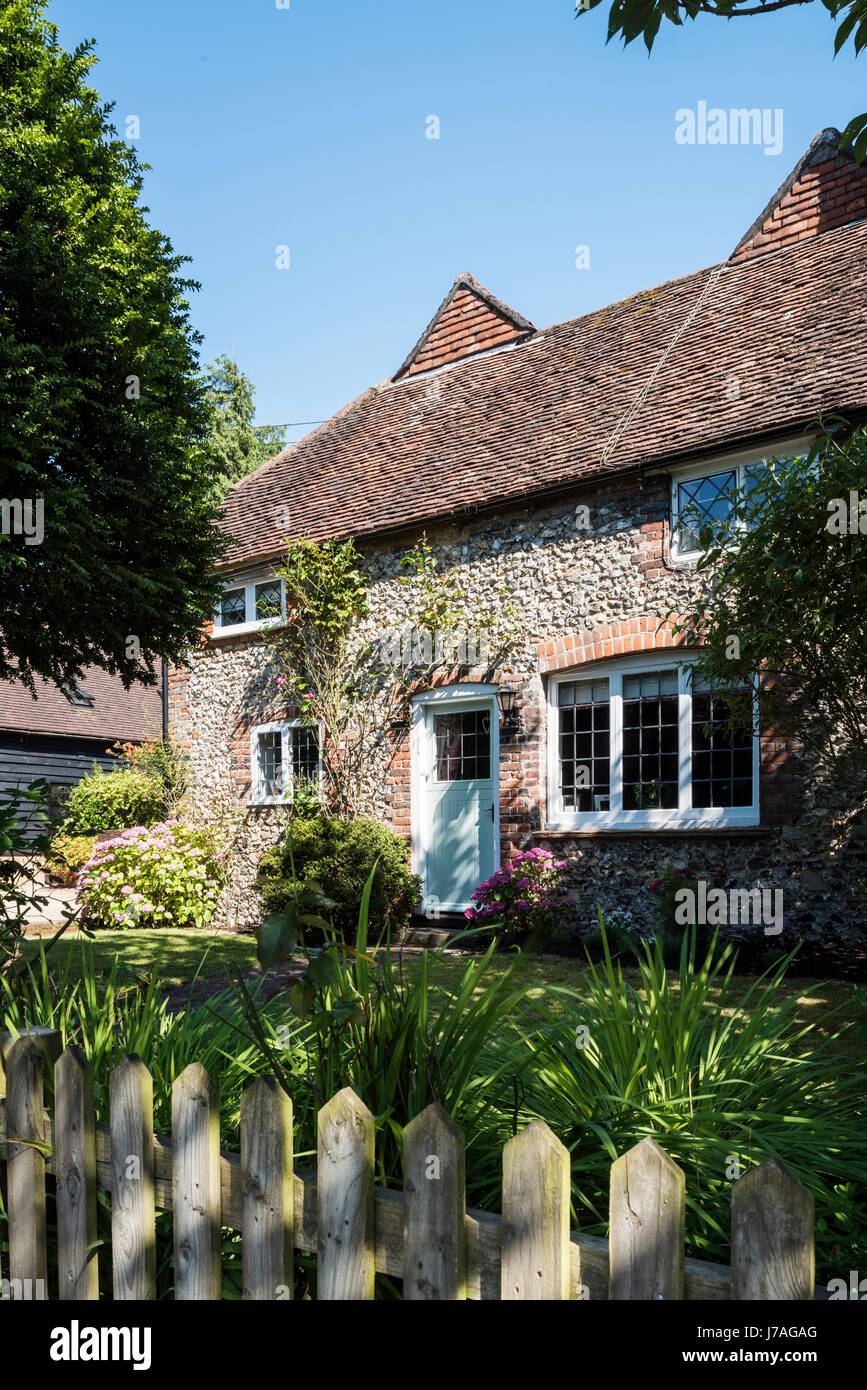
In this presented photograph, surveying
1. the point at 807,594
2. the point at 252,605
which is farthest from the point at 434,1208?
the point at 252,605

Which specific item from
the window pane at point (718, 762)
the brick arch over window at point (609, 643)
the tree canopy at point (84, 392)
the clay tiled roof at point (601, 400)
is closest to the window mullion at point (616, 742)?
the brick arch over window at point (609, 643)

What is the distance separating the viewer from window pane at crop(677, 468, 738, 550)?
9.65 metres

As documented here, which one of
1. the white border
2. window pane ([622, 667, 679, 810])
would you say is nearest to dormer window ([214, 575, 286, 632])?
the white border

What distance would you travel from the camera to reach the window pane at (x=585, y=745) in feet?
34.4

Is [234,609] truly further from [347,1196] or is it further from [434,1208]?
[434,1208]

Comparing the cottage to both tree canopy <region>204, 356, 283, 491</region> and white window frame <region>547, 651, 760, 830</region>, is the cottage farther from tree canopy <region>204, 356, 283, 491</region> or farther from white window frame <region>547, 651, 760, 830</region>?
tree canopy <region>204, 356, 283, 491</region>

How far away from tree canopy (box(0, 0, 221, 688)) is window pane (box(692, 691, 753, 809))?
16.1 ft

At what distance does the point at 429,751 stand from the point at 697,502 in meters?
4.25

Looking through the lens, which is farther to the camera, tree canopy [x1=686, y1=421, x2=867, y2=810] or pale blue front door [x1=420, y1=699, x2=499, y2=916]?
pale blue front door [x1=420, y1=699, x2=499, y2=916]

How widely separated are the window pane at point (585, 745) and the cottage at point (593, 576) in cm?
2

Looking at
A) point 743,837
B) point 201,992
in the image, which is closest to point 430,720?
point 743,837

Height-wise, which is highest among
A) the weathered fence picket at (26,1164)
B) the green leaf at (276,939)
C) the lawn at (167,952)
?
the green leaf at (276,939)

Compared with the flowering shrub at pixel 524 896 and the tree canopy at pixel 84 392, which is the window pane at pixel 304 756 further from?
the tree canopy at pixel 84 392

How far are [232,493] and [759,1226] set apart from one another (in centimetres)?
1656
